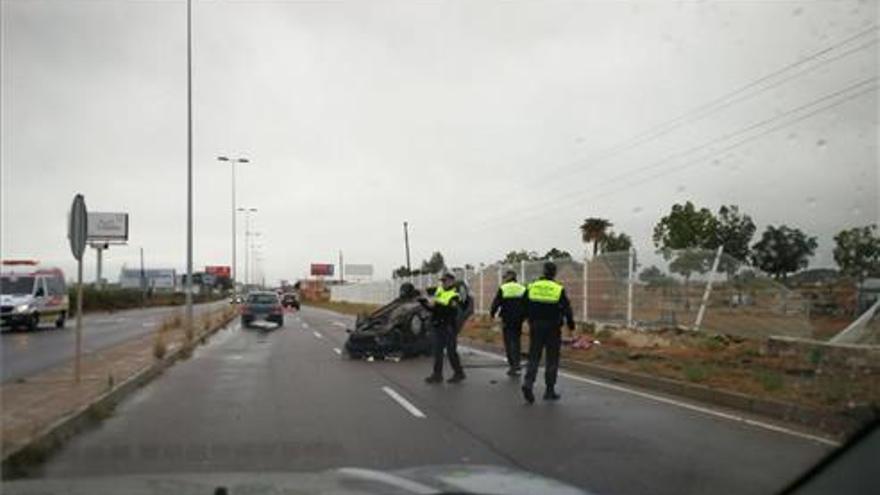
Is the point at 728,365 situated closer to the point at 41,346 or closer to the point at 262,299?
the point at 41,346

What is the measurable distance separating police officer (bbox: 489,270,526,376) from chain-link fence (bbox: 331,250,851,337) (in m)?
6.75

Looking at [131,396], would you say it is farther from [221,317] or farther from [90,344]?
[221,317]

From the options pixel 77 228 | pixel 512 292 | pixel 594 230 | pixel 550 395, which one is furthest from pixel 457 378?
pixel 594 230

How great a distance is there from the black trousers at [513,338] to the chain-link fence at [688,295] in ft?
21.9

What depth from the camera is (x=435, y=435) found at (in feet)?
36.6

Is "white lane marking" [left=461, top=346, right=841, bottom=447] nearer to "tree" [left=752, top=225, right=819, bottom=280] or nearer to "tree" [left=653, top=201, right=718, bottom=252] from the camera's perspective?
"tree" [left=752, top=225, right=819, bottom=280]

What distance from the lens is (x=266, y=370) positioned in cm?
1989

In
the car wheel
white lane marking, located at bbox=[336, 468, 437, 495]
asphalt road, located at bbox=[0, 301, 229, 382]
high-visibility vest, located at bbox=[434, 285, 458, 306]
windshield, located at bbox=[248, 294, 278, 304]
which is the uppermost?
windshield, located at bbox=[248, 294, 278, 304]

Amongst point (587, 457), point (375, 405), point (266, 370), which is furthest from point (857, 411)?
point (266, 370)

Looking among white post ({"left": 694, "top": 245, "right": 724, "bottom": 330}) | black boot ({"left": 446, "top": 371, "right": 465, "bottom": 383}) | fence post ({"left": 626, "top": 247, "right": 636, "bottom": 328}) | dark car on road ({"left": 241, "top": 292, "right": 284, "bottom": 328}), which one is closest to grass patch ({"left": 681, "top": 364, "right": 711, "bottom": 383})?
black boot ({"left": 446, "top": 371, "right": 465, "bottom": 383})

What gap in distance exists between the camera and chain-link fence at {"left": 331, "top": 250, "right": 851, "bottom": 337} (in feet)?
75.4

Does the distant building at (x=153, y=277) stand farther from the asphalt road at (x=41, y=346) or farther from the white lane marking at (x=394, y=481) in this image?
the white lane marking at (x=394, y=481)

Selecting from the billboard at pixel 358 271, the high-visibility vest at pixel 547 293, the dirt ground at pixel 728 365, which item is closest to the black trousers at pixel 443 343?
the high-visibility vest at pixel 547 293

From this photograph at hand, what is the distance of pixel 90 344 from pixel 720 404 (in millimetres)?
18981
